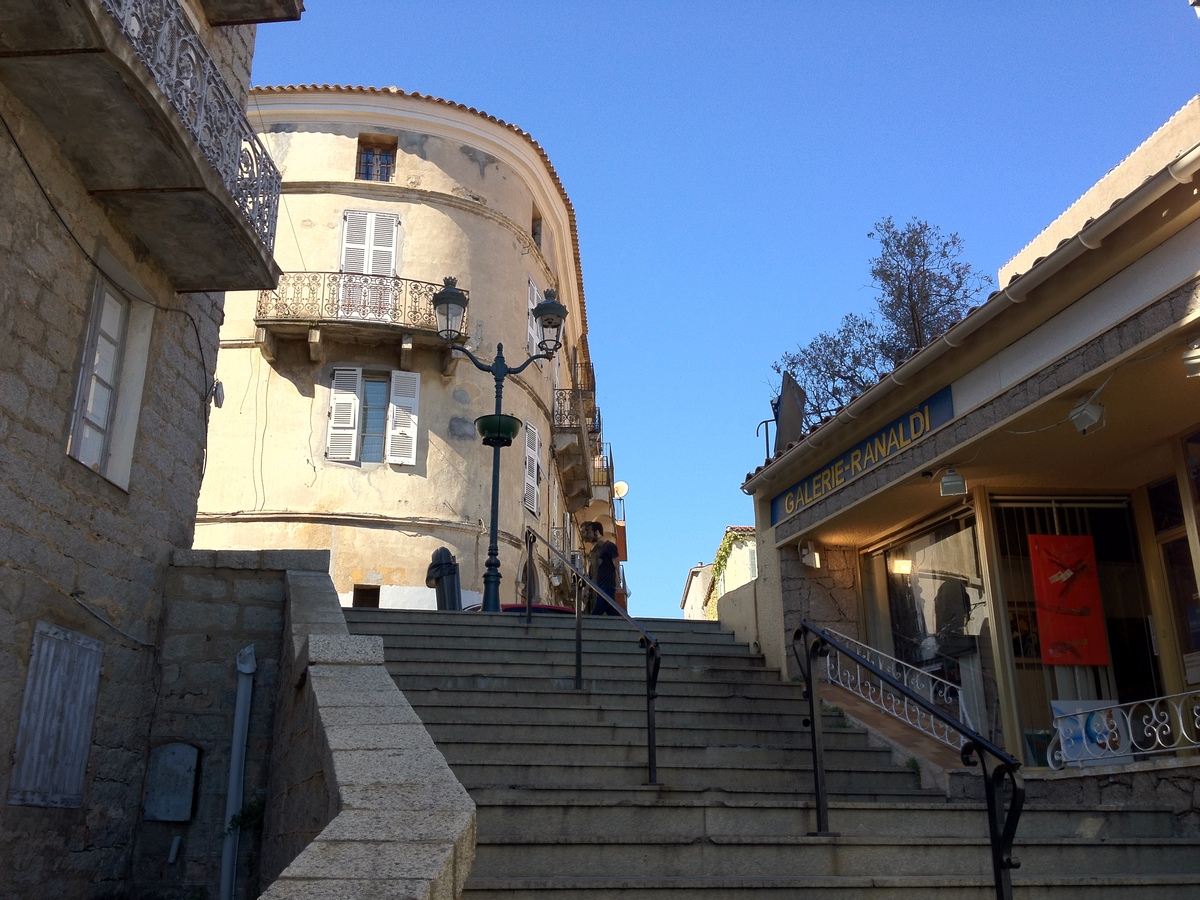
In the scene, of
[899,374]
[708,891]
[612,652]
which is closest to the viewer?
[708,891]

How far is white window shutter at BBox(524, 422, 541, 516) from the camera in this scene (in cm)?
2167

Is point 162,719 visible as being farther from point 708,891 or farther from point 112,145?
point 708,891

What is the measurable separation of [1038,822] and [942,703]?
124 inches

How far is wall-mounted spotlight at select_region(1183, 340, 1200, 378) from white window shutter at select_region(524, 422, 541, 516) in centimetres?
1615

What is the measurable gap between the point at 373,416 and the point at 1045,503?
13445 millimetres

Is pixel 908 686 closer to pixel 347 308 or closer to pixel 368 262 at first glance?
pixel 347 308

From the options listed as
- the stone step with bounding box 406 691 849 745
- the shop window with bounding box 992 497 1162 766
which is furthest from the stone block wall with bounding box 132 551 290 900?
the shop window with bounding box 992 497 1162 766

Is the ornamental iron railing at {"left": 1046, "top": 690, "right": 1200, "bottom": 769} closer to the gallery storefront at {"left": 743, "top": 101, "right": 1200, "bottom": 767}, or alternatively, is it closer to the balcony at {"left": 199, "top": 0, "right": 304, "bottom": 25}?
the gallery storefront at {"left": 743, "top": 101, "right": 1200, "bottom": 767}

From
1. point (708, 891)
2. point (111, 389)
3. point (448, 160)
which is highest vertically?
point (448, 160)

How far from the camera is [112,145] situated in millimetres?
6754

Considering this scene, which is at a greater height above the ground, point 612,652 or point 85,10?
point 85,10

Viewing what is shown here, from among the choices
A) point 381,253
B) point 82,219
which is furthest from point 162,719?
point 381,253

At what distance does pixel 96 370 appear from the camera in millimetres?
7434

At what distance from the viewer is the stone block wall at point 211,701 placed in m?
7.09
